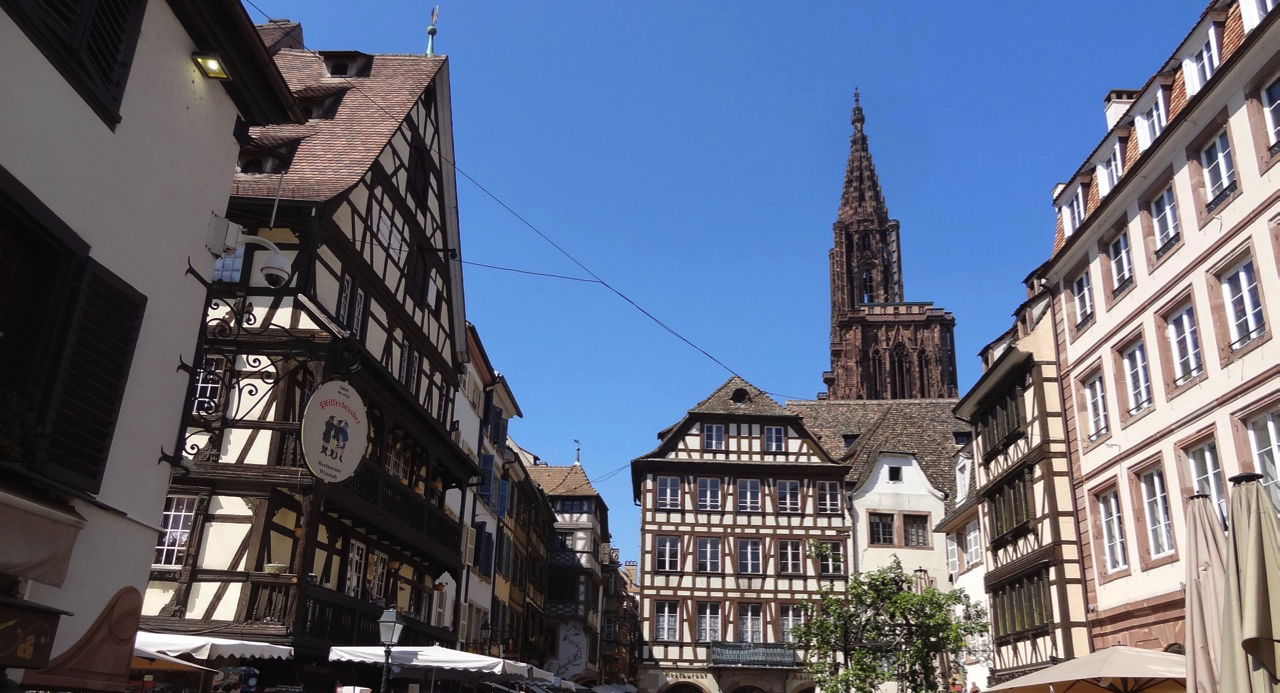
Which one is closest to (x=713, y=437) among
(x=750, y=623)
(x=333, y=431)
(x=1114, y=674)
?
(x=750, y=623)

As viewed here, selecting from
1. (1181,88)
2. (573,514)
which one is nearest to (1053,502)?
(1181,88)

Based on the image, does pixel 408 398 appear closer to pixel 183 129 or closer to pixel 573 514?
pixel 183 129

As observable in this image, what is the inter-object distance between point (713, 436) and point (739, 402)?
7.10 ft

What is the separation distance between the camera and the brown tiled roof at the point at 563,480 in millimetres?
52188

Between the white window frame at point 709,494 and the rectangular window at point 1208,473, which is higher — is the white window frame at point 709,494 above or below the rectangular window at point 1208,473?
above

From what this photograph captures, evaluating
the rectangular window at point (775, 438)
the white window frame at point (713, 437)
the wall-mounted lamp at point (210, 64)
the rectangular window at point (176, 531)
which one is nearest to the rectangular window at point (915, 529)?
the rectangular window at point (775, 438)

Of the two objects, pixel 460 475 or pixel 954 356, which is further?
pixel 954 356

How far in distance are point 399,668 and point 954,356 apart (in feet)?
271

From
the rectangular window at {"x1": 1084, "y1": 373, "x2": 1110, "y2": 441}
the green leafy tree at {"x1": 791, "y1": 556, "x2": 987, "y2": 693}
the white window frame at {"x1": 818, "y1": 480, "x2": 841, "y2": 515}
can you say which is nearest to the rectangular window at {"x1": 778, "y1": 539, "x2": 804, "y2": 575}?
the white window frame at {"x1": 818, "y1": 480, "x2": 841, "y2": 515}

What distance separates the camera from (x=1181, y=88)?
18.0 meters

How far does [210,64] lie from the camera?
9750 millimetres

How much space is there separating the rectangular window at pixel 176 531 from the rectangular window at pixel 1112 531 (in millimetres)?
17155

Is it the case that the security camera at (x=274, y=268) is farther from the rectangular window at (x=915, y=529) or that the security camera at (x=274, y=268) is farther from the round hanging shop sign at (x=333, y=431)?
the rectangular window at (x=915, y=529)

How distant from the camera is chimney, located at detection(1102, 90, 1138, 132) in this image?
21938mm
